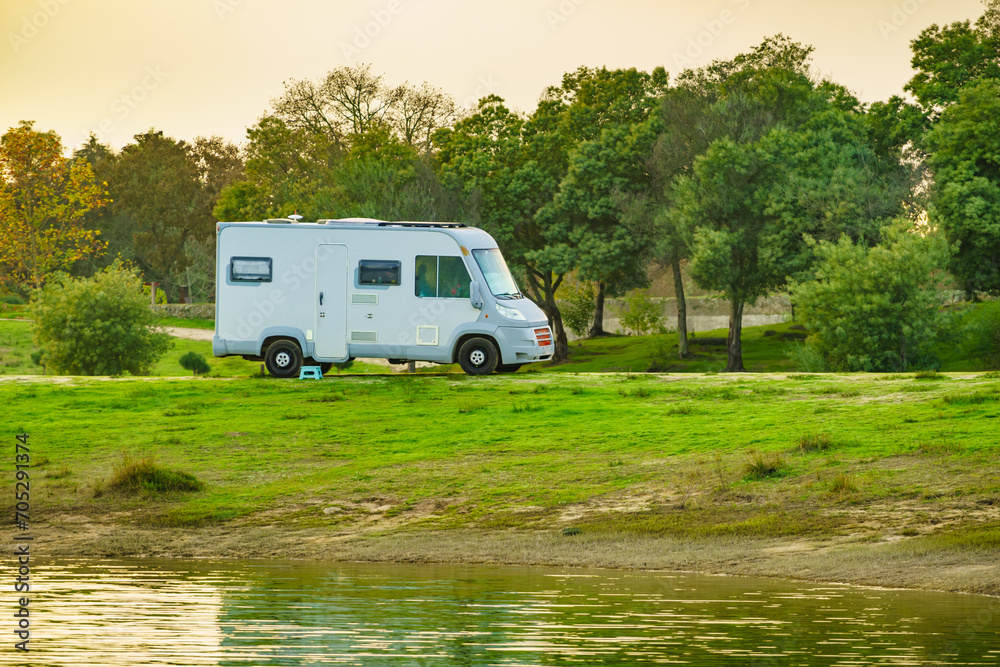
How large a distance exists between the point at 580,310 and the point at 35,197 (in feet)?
112

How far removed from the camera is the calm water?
9.17m

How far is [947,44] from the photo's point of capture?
59.3 metres

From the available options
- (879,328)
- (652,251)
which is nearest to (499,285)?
(879,328)

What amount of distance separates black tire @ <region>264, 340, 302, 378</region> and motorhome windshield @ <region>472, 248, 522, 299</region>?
471 cm

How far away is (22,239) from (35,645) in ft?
222

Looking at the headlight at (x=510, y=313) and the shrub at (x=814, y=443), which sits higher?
the headlight at (x=510, y=313)

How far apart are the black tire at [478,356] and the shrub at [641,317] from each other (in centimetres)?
4559

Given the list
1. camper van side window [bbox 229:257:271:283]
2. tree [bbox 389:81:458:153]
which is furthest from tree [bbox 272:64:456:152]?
camper van side window [bbox 229:257:271:283]

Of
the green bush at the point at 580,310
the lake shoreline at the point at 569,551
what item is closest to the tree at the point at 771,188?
the green bush at the point at 580,310

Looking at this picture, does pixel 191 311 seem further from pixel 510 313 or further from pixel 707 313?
pixel 510 313

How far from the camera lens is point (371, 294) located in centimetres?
2708

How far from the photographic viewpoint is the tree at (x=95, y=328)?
135 ft

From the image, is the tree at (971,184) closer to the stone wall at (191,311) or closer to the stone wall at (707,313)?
the stone wall at (707,313)

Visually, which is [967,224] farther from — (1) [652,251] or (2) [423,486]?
(2) [423,486]
